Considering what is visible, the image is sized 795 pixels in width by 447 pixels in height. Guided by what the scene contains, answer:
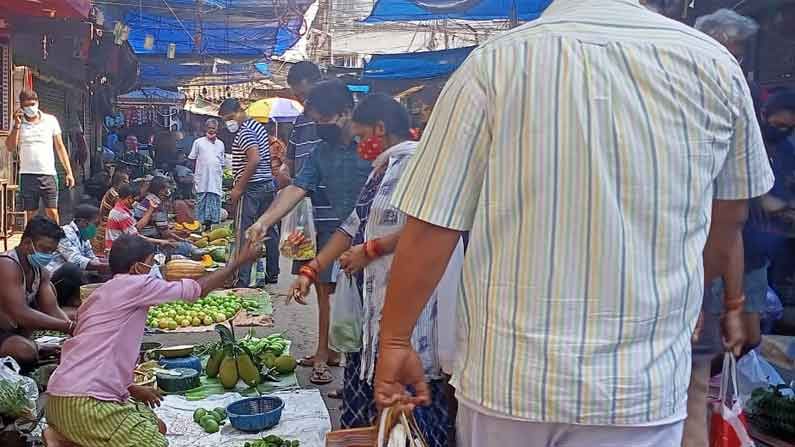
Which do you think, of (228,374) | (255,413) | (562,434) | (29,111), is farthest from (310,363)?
(29,111)

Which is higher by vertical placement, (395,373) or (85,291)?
(395,373)

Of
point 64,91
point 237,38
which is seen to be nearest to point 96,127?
point 64,91

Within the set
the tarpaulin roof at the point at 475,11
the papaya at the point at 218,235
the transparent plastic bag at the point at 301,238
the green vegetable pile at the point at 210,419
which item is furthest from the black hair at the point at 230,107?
the green vegetable pile at the point at 210,419

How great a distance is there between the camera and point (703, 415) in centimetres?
355

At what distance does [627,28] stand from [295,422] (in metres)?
3.48

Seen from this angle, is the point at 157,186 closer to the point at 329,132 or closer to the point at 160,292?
the point at 329,132

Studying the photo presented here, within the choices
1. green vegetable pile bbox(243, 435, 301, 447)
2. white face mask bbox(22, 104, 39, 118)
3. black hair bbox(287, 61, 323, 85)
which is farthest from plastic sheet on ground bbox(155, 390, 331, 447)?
white face mask bbox(22, 104, 39, 118)

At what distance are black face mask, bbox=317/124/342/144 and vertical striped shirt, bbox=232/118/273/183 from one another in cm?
332

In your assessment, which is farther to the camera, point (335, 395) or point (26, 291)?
point (335, 395)

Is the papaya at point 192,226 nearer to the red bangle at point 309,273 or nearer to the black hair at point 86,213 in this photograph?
the black hair at point 86,213

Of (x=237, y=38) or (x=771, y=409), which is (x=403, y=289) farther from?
(x=237, y=38)

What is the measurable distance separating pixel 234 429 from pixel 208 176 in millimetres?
6981

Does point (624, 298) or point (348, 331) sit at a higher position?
point (624, 298)

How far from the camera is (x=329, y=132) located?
5188 millimetres
